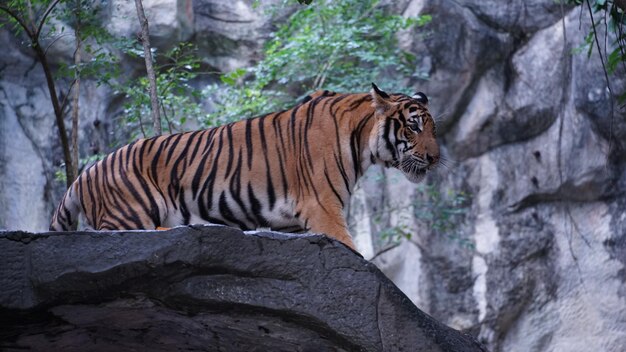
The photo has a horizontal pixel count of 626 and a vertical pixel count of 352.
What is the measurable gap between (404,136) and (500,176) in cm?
608

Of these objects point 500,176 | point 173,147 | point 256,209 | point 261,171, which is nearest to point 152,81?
point 173,147

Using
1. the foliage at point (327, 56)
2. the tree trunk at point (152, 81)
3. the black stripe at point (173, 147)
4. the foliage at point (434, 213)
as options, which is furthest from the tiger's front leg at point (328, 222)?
the foliage at point (434, 213)

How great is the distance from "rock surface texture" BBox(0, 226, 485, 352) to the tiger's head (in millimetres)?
2385

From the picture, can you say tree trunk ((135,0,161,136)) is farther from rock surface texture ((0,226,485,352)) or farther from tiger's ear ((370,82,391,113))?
rock surface texture ((0,226,485,352))

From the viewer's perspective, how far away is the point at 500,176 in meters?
11.8

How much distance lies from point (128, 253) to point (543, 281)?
344 inches

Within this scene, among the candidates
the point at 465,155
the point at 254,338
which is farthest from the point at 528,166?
the point at 254,338

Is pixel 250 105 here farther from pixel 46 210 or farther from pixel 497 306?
pixel 497 306

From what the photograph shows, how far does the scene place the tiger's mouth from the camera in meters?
6.04

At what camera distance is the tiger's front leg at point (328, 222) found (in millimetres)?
5680

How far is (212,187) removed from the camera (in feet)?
19.6

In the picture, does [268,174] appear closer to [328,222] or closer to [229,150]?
[229,150]

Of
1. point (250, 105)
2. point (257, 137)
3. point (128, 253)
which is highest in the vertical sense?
point (250, 105)

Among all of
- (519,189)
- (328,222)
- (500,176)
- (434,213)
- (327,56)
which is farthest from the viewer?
(500,176)
